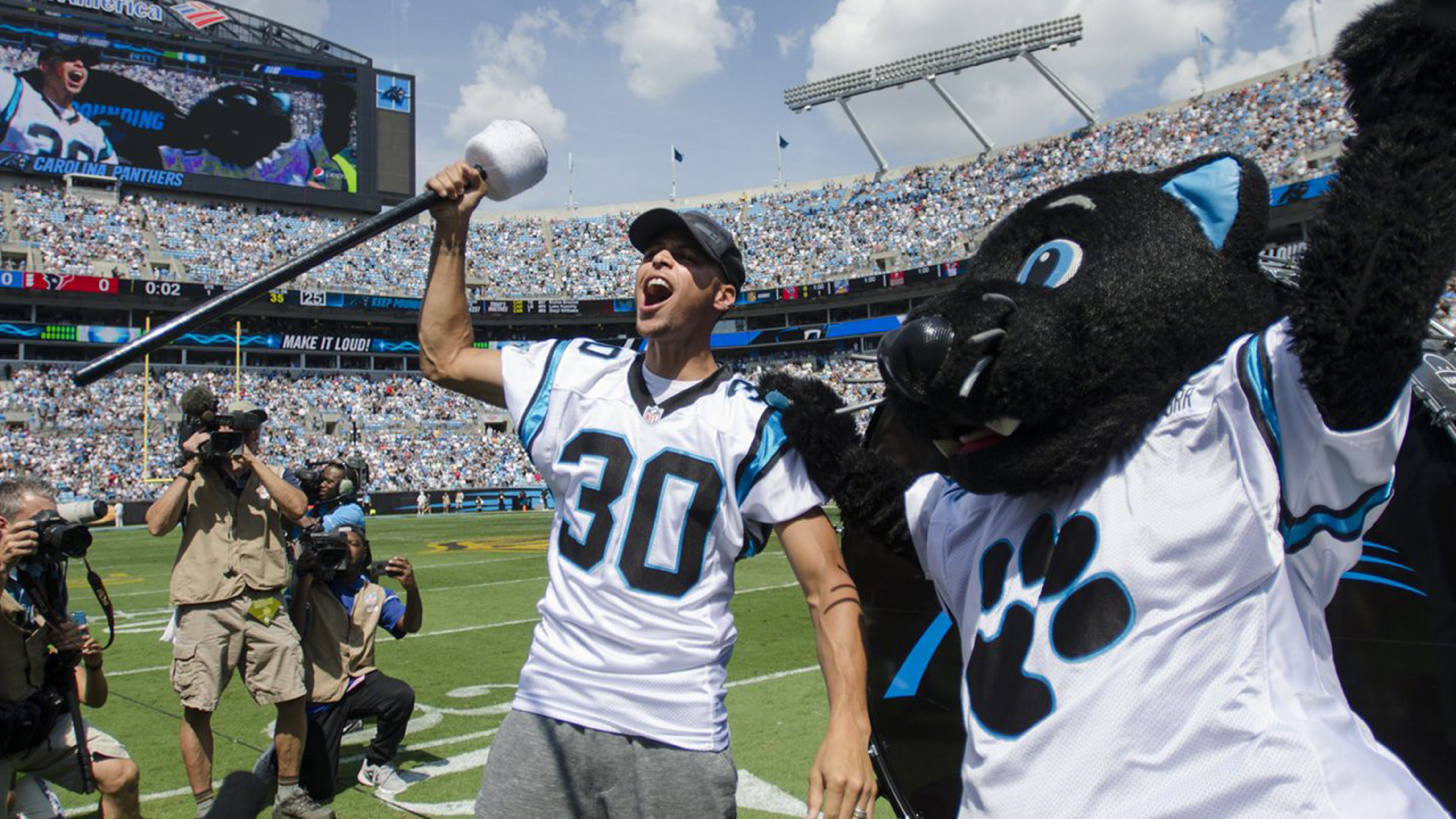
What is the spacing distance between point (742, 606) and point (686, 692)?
25.8ft

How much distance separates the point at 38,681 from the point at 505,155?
305 centimetres

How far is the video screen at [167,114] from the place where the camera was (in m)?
39.1

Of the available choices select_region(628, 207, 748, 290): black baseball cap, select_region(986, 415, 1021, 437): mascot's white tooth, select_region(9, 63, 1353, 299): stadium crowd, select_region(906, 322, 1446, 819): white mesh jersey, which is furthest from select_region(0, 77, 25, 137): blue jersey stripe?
select_region(906, 322, 1446, 819): white mesh jersey

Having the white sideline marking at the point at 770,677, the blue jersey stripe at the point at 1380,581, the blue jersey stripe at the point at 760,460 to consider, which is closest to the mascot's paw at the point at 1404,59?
the blue jersey stripe at the point at 1380,581

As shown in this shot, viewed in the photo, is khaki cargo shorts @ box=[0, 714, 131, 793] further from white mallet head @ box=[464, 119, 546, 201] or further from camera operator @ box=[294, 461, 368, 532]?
white mallet head @ box=[464, 119, 546, 201]

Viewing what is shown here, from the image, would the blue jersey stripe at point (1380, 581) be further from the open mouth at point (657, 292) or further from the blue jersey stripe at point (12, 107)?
the blue jersey stripe at point (12, 107)

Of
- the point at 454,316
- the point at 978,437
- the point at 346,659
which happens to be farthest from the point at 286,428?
the point at 978,437

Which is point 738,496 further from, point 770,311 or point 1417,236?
point 770,311

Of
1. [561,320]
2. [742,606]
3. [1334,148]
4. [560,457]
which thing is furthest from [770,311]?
[560,457]

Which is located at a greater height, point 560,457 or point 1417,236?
point 1417,236

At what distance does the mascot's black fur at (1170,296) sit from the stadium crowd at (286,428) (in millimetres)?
25669

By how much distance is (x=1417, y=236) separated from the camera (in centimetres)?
128

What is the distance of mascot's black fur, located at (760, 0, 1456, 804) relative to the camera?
1297 mm

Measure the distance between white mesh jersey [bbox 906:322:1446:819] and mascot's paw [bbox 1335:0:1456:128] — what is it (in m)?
0.33
